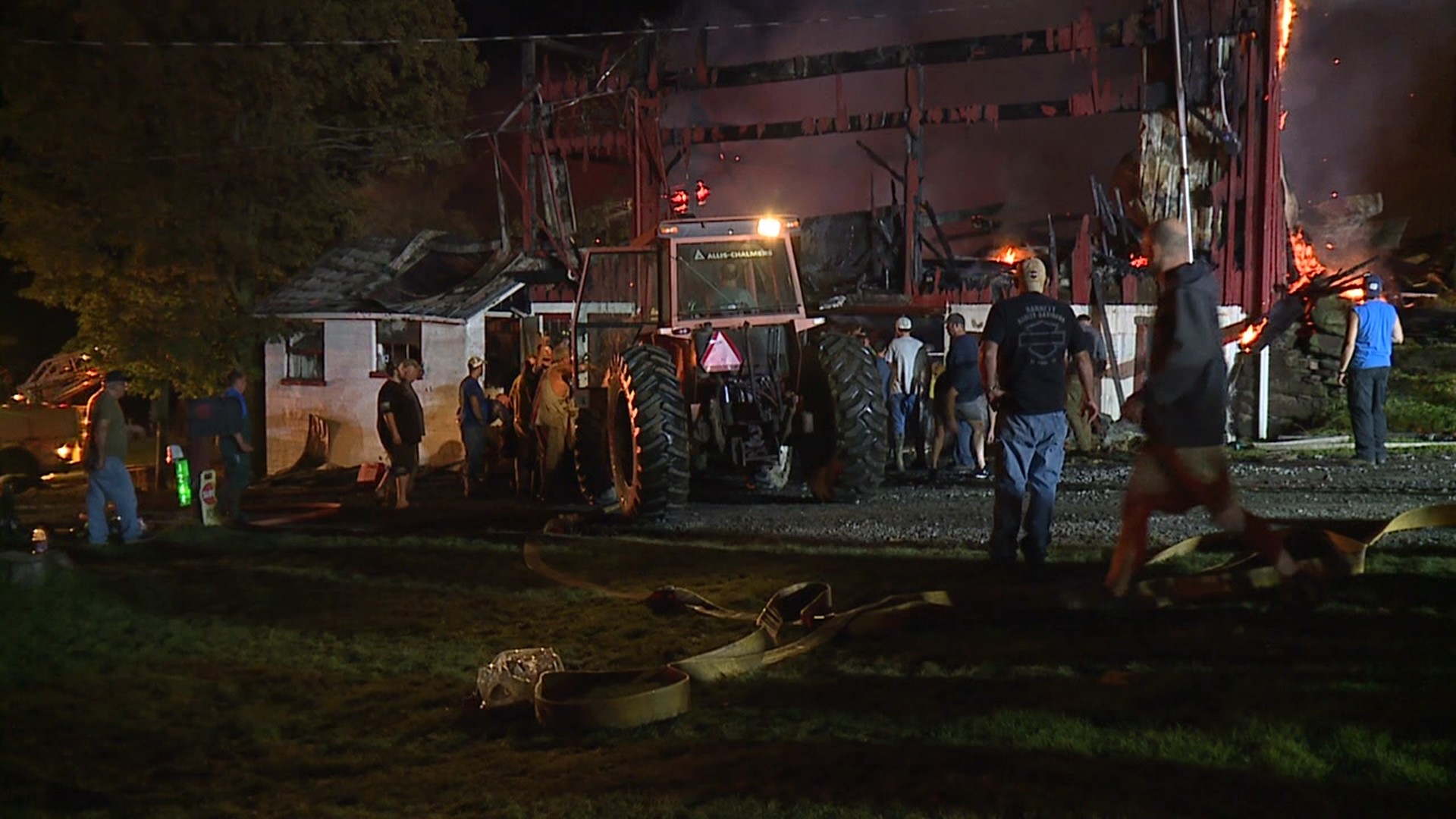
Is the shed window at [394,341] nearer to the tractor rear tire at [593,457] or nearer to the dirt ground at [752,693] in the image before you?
the tractor rear tire at [593,457]

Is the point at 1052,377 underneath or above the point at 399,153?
underneath

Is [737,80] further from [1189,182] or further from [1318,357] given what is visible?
[1318,357]

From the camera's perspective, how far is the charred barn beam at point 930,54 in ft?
67.6

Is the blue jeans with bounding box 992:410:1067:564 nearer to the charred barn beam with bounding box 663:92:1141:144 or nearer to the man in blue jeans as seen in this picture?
the man in blue jeans

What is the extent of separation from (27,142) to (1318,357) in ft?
71.3

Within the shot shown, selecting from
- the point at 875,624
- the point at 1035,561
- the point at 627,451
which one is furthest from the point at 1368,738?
the point at 627,451

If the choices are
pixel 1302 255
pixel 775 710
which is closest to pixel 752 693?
pixel 775 710

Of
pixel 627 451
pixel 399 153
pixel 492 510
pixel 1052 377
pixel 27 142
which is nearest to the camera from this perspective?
pixel 1052 377

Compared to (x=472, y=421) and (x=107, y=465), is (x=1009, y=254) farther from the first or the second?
(x=107, y=465)

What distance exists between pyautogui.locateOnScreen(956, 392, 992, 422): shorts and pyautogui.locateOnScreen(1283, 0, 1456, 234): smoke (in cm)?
1514

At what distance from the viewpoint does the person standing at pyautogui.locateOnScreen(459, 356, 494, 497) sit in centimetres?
1636

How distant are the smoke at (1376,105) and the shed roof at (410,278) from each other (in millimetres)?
15860

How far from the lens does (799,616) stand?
7.05 metres

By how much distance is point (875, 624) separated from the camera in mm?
6520
